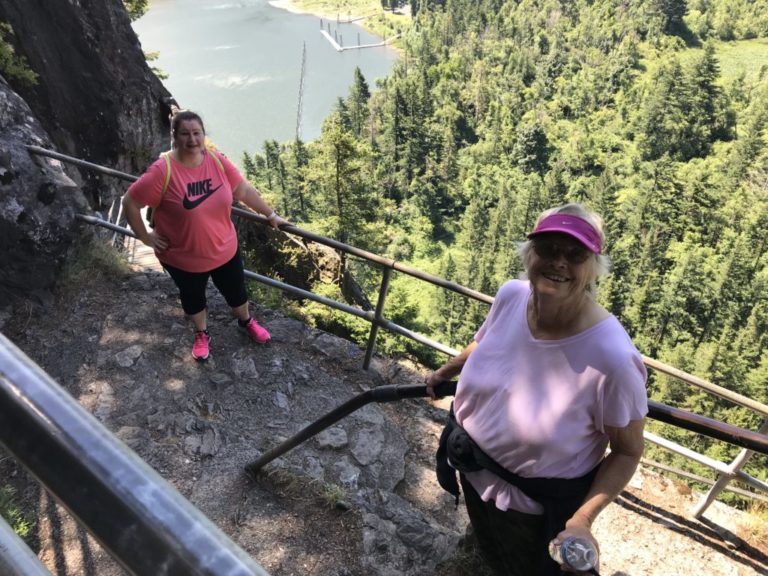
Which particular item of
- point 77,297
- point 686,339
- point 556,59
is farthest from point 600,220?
point 556,59

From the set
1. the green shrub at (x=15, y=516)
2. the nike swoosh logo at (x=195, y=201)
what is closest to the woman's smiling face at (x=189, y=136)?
the nike swoosh logo at (x=195, y=201)

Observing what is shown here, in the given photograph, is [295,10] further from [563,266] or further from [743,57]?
[563,266]

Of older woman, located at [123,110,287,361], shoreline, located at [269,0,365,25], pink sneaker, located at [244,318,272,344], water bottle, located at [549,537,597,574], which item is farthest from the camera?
shoreline, located at [269,0,365,25]

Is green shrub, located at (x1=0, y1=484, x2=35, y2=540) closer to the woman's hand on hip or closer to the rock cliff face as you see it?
the woman's hand on hip

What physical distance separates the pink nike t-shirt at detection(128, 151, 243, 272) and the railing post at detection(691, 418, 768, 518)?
3.13 meters

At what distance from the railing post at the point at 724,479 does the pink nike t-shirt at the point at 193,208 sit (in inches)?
123

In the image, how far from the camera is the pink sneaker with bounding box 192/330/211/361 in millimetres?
3885

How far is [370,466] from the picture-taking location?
11.3ft

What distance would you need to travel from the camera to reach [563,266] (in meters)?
1.53

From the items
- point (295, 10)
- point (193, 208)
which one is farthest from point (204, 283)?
point (295, 10)

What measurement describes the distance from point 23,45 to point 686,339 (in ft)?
176

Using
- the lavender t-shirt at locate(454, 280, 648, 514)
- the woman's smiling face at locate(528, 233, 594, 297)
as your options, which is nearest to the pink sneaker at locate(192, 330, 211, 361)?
the lavender t-shirt at locate(454, 280, 648, 514)

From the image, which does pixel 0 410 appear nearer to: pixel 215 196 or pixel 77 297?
pixel 215 196

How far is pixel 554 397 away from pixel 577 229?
48 cm
